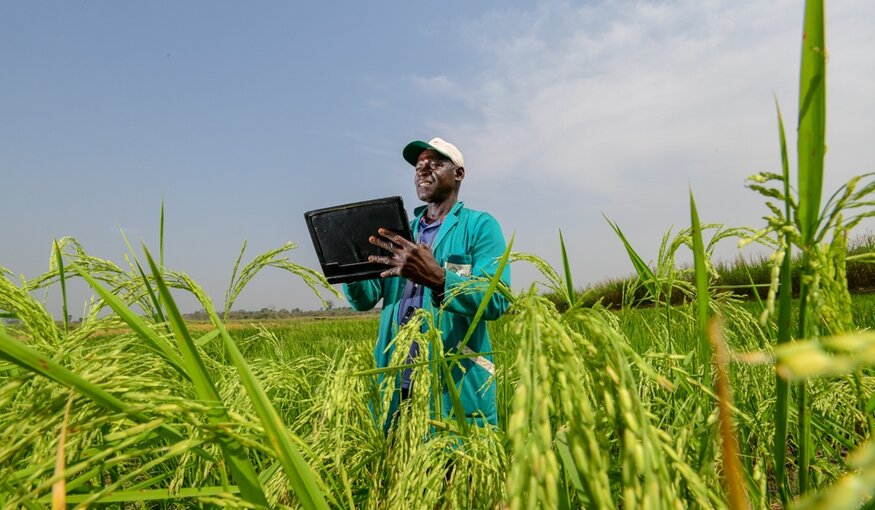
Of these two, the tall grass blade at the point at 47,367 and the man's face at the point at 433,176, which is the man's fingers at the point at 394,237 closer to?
the man's face at the point at 433,176

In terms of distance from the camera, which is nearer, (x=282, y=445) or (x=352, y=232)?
(x=282, y=445)

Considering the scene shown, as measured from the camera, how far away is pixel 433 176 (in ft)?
13.4

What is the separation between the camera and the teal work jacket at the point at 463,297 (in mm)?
3256

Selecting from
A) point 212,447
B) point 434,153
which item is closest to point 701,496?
point 212,447

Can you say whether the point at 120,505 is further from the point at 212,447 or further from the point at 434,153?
the point at 434,153

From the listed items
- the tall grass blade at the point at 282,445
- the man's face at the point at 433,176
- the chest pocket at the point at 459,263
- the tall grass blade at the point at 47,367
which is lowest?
the tall grass blade at the point at 282,445

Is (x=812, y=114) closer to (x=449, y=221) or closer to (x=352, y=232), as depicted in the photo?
(x=352, y=232)

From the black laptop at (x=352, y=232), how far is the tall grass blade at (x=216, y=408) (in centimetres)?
240

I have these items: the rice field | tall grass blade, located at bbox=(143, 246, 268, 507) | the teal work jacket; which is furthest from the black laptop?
tall grass blade, located at bbox=(143, 246, 268, 507)

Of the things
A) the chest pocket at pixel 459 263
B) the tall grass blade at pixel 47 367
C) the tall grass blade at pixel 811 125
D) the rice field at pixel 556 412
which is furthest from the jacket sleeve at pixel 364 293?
the tall grass blade at pixel 811 125

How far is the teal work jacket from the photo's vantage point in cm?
326

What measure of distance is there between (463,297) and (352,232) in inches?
30.1

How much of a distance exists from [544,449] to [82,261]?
2146 millimetres

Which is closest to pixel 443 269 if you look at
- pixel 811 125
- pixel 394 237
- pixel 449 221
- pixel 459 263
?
pixel 394 237
